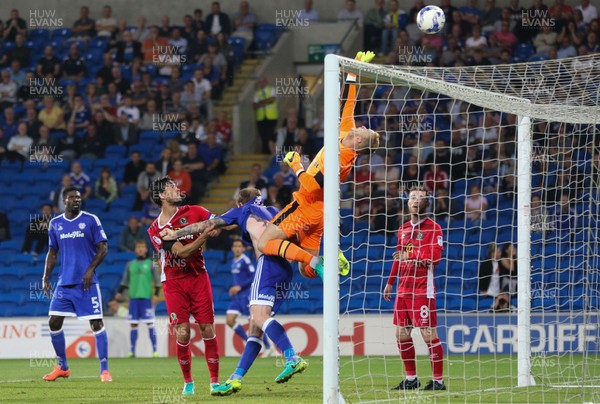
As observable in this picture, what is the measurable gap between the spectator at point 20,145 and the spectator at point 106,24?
3.85m

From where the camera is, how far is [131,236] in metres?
21.2

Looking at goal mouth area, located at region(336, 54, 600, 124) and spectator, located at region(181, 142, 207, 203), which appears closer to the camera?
goal mouth area, located at region(336, 54, 600, 124)

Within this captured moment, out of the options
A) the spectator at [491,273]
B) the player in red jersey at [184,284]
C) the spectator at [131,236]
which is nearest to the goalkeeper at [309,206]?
the player in red jersey at [184,284]

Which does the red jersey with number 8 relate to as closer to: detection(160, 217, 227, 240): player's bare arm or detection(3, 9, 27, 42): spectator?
detection(160, 217, 227, 240): player's bare arm

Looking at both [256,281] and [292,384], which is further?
[292,384]

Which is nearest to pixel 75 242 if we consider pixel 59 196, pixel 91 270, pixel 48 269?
pixel 91 270

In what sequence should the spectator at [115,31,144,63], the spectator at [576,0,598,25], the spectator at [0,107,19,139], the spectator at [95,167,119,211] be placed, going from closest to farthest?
the spectator at [95,167,119,211] → the spectator at [576,0,598,25] → the spectator at [0,107,19,139] → the spectator at [115,31,144,63]

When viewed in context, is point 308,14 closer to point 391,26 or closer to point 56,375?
point 391,26

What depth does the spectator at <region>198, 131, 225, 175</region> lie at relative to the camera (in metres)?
23.1

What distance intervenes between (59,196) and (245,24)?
6860mm

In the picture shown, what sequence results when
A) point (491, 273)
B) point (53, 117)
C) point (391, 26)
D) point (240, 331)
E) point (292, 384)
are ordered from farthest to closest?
1. point (391, 26)
2. point (53, 117)
3. point (240, 331)
4. point (491, 273)
5. point (292, 384)

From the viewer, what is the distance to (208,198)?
921 inches

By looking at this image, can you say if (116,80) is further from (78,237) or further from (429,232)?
(429,232)

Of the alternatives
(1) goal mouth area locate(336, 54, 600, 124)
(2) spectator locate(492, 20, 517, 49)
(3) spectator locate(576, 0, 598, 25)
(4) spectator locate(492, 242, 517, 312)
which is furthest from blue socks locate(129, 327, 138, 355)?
(3) spectator locate(576, 0, 598, 25)
